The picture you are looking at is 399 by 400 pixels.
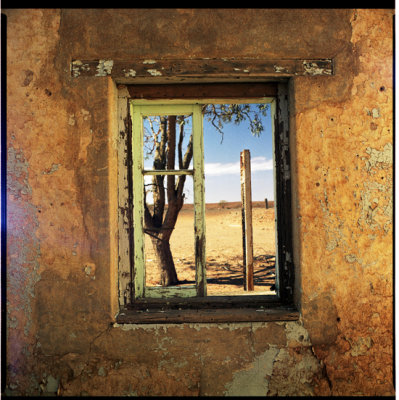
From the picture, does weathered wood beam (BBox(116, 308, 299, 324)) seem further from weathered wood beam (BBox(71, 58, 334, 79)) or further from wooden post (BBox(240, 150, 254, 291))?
wooden post (BBox(240, 150, 254, 291))

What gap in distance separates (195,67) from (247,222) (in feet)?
8.38

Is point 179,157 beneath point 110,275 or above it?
above

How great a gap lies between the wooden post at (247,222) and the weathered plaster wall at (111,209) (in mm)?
2055

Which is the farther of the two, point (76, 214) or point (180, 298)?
point (180, 298)

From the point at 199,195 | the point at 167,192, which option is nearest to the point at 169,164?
the point at 167,192

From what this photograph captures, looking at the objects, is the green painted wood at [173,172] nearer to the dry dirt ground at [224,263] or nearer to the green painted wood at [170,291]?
the green painted wood at [170,291]

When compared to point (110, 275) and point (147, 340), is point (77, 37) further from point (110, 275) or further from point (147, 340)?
point (147, 340)

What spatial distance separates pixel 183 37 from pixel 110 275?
1518 mm

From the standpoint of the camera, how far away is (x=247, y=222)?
386 centimetres

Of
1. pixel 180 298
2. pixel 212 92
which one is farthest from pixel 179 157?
pixel 180 298

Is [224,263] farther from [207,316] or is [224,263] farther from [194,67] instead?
[194,67]

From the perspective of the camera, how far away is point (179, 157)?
4.39 metres

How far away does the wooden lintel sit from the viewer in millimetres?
1673

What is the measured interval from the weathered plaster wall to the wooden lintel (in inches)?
1.8
